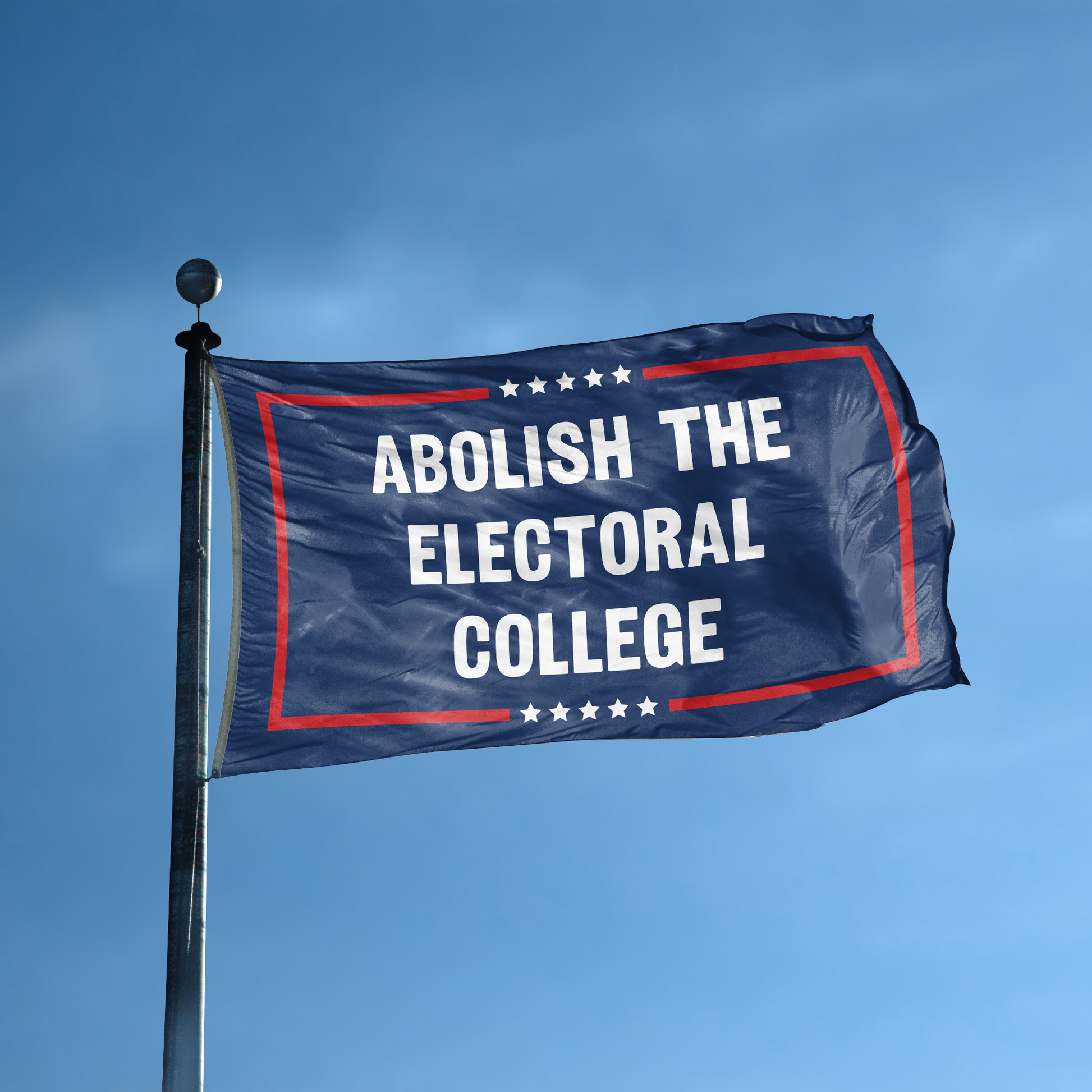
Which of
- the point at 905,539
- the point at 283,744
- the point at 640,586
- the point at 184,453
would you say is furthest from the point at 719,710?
the point at 184,453

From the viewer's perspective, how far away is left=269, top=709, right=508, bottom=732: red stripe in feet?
36.8

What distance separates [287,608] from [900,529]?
17.1 feet

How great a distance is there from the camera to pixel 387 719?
1158 centimetres

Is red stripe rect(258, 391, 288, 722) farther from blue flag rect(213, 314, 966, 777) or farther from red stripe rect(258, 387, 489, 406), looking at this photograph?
red stripe rect(258, 387, 489, 406)

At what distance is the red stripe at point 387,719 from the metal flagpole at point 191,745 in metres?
0.91

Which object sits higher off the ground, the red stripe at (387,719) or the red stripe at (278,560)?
the red stripe at (278,560)

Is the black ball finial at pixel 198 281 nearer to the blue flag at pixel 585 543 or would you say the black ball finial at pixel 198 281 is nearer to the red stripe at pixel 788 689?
the blue flag at pixel 585 543

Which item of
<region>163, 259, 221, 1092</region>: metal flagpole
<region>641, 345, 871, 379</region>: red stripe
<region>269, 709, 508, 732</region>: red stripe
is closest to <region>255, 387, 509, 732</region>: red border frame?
<region>269, 709, 508, 732</region>: red stripe

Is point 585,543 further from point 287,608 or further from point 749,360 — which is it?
point 287,608

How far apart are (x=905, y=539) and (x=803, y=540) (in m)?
0.92

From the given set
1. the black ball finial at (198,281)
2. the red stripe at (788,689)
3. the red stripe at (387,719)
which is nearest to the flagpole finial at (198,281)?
the black ball finial at (198,281)

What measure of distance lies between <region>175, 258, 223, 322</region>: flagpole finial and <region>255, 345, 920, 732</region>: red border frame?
2.91 feet

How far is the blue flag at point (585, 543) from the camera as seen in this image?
11.8m

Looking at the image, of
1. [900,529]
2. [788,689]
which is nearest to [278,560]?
[788,689]
